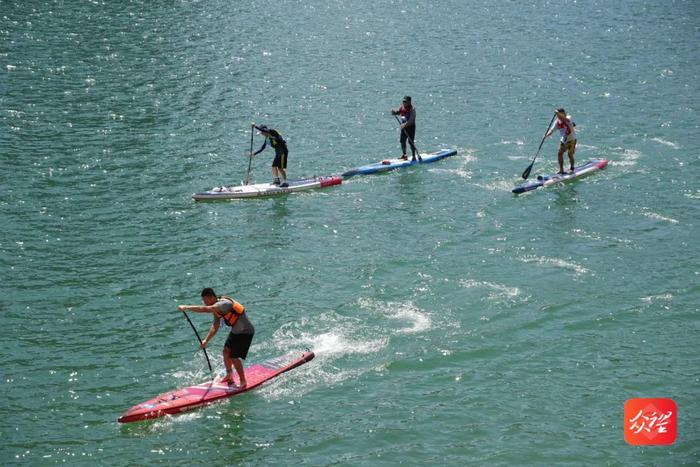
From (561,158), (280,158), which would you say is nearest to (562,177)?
(561,158)

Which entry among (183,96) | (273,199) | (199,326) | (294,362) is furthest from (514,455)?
(183,96)

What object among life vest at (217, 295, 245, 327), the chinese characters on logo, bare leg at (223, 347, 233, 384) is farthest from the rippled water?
life vest at (217, 295, 245, 327)

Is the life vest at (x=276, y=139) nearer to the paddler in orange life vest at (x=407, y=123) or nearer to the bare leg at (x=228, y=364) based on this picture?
the paddler in orange life vest at (x=407, y=123)

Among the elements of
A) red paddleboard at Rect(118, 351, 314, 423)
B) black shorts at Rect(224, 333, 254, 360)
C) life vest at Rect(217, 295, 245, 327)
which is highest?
life vest at Rect(217, 295, 245, 327)

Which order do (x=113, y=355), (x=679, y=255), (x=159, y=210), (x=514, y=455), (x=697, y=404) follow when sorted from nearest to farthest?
(x=514, y=455) → (x=697, y=404) → (x=113, y=355) → (x=679, y=255) → (x=159, y=210)

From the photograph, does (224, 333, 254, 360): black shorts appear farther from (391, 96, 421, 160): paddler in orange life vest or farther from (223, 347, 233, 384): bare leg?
(391, 96, 421, 160): paddler in orange life vest

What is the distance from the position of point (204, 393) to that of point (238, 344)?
149 cm

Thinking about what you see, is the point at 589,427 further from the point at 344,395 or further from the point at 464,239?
the point at 464,239

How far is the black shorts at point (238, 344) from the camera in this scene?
23.4 metres

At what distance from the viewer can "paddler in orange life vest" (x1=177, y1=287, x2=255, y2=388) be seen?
22812 mm

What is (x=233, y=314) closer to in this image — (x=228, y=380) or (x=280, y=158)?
(x=228, y=380)

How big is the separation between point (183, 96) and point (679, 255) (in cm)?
3233

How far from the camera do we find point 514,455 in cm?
2156

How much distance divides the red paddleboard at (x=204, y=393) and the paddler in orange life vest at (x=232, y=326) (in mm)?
417
